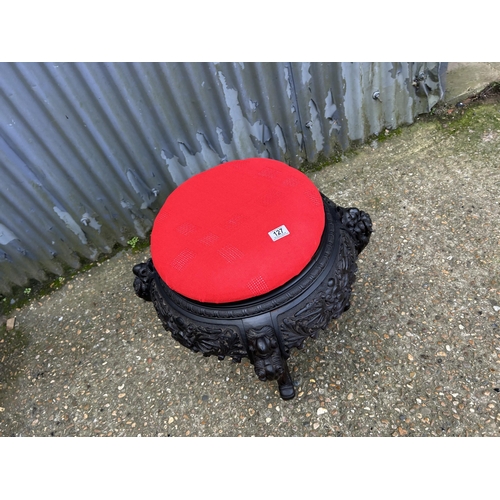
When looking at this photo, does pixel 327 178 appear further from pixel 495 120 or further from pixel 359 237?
pixel 495 120

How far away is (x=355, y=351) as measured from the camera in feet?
6.77

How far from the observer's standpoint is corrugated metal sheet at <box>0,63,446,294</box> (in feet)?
7.09

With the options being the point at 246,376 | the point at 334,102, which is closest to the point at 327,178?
the point at 334,102

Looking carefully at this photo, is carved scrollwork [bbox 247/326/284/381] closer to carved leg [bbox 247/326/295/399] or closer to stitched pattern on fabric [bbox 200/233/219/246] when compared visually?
carved leg [bbox 247/326/295/399]

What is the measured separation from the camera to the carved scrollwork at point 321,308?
5.09 feet

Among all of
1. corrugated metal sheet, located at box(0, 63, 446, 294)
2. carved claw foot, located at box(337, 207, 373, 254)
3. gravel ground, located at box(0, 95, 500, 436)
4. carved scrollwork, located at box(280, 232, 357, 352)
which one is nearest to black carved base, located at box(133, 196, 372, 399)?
carved scrollwork, located at box(280, 232, 357, 352)

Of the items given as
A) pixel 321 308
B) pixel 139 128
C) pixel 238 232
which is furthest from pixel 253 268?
pixel 139 128

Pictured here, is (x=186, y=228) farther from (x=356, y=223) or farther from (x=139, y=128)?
(x=139, y=128)

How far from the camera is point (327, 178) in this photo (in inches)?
115

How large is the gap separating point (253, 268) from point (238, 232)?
187mm

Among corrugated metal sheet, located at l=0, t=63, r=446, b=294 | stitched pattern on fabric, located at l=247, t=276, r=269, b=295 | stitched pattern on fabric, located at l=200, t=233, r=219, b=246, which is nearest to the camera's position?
stitched pattern on fabric, located at l=247, t=276, r=269, b=295

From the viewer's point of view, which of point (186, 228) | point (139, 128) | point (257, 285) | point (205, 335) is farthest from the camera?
point (139, 128)

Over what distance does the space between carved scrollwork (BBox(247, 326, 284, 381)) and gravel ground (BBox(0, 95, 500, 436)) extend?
461 millimetres

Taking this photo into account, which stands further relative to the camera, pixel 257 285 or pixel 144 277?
pixel 144 277
